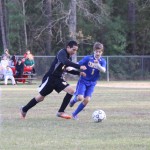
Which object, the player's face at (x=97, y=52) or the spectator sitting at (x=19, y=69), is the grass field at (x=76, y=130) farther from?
the spectator sitting at (x=19, y=69)

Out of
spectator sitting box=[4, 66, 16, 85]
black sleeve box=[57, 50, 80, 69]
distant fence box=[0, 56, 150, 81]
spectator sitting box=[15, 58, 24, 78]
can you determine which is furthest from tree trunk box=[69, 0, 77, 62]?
black sleeve box=[57, 50, 80, 69]

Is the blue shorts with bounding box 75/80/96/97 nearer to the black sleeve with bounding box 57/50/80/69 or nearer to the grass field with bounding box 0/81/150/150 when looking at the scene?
the grass field with bounding box 0/81/150/150

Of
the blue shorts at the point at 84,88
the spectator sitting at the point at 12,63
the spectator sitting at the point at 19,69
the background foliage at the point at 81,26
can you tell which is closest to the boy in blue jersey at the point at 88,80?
the blue shorts at the point at 84,88

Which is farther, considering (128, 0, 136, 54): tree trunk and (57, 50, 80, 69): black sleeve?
(128, 0, 136, 54): tree trunk

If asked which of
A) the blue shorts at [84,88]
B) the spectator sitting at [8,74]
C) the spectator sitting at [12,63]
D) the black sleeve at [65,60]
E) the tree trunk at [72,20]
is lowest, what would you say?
the spectator sitting at [8,74]

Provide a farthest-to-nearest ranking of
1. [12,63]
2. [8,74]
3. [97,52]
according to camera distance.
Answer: [12,63], [8,74], [97,52]

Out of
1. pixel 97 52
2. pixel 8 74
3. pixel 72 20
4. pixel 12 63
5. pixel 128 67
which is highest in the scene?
pixel 97 52

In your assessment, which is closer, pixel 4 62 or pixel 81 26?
pixel 4 62

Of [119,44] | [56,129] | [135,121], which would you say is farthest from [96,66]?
[119,44]

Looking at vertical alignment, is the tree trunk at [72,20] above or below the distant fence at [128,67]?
above

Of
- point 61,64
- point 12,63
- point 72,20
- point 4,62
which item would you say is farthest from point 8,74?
point 61,64

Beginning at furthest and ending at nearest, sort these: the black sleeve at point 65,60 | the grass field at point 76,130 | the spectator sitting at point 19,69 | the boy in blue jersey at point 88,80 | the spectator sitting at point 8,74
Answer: the spectator sitting at point 19,69
the spectator sitting at point 8,74
the boy in blue jersey at point 88,80
the black sleeve at point 65,60
the grass field at point 76,130

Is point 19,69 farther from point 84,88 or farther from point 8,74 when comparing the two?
point 84,88

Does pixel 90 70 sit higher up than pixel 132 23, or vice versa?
pixel 90 70
